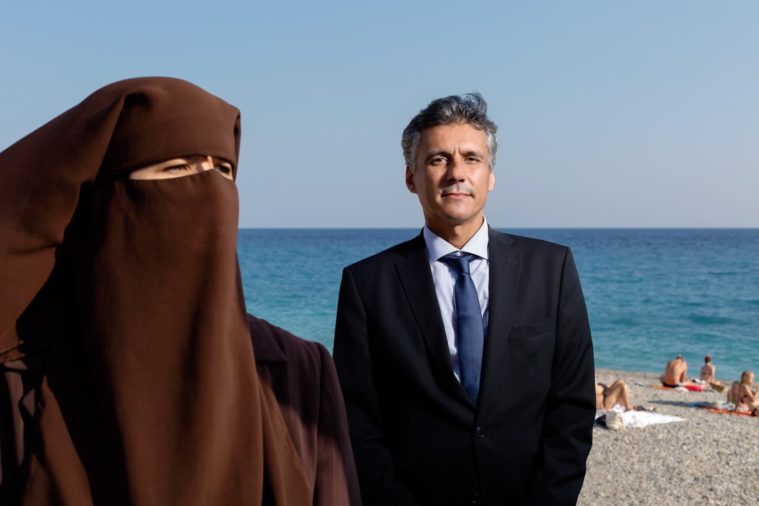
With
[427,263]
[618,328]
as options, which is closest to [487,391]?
[427,263]

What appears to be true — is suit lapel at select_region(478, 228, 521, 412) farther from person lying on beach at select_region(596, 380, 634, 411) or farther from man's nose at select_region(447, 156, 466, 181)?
person lying on beach at select_region(596, 380, 634, 411)

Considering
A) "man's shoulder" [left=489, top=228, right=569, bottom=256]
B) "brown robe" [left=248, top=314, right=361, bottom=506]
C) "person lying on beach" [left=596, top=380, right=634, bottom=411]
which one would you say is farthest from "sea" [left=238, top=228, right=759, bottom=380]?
"brown robe" [left=248, top=314, right=361, bottom=506]

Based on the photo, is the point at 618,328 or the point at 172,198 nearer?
the point at 172,198

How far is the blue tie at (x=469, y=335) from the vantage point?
113 inches

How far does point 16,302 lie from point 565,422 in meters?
1.95

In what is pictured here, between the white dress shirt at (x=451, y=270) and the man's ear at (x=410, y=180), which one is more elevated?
the man's ear at (x=410, y=180)

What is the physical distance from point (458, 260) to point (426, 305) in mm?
210

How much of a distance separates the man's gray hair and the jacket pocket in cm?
62

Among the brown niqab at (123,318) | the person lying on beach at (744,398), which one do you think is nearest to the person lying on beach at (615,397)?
the person lying on beach at (744,398)

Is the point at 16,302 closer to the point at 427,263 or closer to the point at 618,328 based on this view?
the point at 427,263

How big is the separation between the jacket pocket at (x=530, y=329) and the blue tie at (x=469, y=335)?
0.36 ft

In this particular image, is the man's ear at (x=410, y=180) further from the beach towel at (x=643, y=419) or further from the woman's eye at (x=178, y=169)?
the beach towel at (x=643, y=419)

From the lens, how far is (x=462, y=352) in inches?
114

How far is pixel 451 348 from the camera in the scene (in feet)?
9.64
